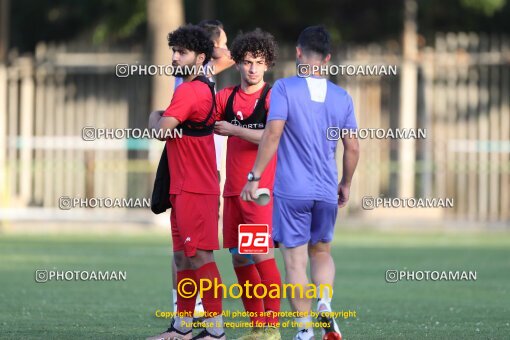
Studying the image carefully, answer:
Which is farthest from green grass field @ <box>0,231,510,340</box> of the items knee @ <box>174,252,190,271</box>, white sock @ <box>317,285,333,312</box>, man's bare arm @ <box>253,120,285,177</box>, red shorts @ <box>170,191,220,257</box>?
man's bare arm @ <box>253,120,285,177</box>

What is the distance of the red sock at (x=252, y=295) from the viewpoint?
31.2 feet

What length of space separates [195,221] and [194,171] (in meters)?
0.36

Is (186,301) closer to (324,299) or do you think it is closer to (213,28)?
(324,299)

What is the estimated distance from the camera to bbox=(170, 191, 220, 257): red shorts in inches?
355

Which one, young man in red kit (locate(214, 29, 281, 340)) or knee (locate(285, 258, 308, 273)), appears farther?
young man in red kit (locate(214, 29, 281, 340))

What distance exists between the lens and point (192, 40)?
9195mm

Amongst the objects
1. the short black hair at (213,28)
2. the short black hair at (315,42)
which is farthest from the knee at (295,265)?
the short black hair at (213,28)

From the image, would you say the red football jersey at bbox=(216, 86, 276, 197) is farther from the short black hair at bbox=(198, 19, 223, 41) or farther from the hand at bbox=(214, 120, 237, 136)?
the short black hair at bbox=(198, 19, 223, 41)

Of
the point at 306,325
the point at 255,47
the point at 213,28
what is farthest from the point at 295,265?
the point at 213,28

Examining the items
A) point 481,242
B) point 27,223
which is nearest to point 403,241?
point 481,242

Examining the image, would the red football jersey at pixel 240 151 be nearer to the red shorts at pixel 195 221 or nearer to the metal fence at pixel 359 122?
the red shorts at pixel 195 221

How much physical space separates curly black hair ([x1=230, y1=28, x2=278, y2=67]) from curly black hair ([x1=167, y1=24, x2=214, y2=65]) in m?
0.34

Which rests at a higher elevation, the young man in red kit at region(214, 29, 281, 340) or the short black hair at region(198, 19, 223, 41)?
the short black hair at region(198, 19, 223, 41)

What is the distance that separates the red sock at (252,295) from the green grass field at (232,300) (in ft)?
1.58
